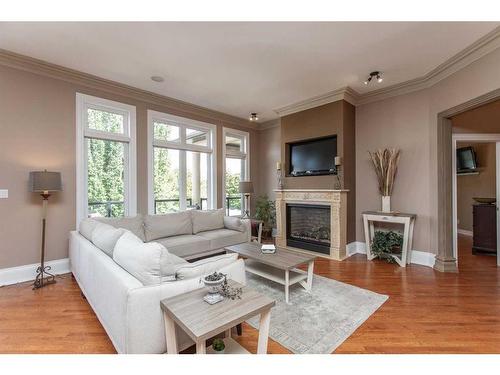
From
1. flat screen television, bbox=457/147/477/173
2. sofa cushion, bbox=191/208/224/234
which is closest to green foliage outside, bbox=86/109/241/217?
sofa cushion, bbox=191/208/224/234

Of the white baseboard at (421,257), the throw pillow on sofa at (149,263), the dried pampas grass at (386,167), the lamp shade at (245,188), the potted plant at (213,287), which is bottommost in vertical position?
the white baseboard at (421,257)

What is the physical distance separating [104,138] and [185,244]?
2185 millimetres

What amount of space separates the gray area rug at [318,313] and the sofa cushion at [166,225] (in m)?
1.54

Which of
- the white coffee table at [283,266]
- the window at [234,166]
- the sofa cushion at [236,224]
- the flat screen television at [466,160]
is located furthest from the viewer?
the window at [234,166]

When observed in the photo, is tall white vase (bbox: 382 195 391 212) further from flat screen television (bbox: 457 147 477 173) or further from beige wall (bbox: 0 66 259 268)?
beige wall (bbox: 0 66 259 268)

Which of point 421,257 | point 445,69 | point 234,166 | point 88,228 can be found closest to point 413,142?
point 445,69

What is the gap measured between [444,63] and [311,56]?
74.3 inches

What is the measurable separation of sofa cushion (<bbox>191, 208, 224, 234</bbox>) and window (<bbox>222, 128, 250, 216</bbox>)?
108 centimetres

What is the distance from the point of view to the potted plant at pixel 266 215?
589 centimetres

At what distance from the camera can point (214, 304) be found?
4.87ft

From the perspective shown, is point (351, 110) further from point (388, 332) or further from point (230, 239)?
point (388, 332)

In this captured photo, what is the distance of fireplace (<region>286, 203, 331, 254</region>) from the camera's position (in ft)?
14.8

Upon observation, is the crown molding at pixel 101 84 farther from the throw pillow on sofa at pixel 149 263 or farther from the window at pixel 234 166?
the throw pillow on sofa at pixel 149 263

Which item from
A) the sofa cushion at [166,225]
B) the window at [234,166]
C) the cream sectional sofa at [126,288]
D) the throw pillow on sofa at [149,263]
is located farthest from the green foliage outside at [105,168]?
the throw pillow on sofa at [149,263]
